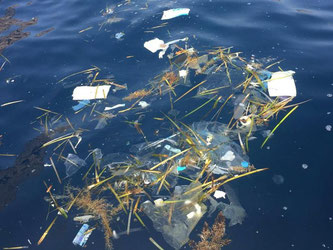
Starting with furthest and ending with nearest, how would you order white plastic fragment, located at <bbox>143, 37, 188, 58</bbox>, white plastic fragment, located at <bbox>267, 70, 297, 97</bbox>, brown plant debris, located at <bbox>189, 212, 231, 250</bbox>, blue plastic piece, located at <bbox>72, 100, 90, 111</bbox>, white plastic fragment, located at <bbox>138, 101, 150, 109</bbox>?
1. white plastic fragment, located at <bbox>143, 37, 188, 58</bbox>
2. blue plastic piece, located at <bbox>72, 100, 90, 111</bbox>
3. white plastic fragment, located at <bbox>138, 101, 150, 109</bbox>
4. white plastic fragment, located at <bbox>267, 70, 297, 97</bbox>
5. brown plant debris, located at <bbox>189, 212, 231, 250</bbox>

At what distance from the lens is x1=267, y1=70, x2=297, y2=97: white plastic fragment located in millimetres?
2414

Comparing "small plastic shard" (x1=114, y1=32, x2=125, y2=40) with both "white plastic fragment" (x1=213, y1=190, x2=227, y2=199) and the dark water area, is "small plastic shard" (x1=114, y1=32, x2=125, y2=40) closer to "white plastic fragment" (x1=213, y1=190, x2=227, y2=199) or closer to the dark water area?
the dark water area

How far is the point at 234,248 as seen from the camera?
1.65 meters

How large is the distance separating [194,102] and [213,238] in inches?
51.7

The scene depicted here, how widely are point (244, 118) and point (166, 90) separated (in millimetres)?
888

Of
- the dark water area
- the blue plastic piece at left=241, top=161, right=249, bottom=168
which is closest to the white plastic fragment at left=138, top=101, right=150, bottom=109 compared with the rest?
the dark water area

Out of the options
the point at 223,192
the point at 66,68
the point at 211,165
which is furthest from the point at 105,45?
the point at 223,192

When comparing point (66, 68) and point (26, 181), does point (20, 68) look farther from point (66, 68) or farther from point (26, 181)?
point (26, 181)

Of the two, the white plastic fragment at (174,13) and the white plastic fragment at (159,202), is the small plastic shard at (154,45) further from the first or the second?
the white plastic fragment at (159,202)

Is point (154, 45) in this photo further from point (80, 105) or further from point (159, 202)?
point (159, 202)

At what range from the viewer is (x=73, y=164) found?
7.23 feet

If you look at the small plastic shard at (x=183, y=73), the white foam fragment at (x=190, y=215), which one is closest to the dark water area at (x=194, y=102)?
the white foam fragment at (x=190, y=215)

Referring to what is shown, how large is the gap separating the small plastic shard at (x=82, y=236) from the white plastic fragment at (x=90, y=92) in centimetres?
140

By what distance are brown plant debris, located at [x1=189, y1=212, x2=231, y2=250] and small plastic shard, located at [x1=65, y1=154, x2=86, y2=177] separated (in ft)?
3.85
